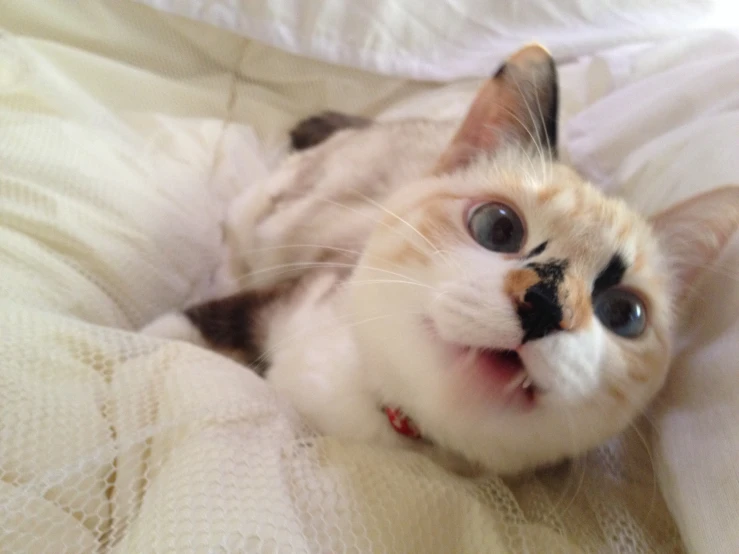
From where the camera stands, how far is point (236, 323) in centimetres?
120

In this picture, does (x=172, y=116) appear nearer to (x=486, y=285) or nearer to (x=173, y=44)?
(x=173, y=44)

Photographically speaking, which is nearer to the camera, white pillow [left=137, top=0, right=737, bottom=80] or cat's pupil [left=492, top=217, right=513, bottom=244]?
cat's pupil [left=492, top=217, right=513, bottom=244]

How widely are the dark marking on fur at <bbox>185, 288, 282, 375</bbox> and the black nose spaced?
666 mm

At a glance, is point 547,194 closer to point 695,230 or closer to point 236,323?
point 695,230

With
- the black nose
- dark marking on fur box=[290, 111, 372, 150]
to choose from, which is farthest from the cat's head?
dark marking on fur box=[290, 111, 372, 150]

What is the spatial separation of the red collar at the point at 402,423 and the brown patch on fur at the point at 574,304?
283 millimetres

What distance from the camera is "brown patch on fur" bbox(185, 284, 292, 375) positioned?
1.16 metres

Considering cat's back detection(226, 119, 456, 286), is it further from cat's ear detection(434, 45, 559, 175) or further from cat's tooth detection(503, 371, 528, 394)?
cat's tooth detection(503, 371, 528, 394)

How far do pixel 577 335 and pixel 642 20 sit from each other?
51.3 inches

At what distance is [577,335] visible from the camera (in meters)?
0.62

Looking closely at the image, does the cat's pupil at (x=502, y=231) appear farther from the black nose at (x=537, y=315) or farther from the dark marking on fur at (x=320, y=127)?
the dark marking on fur at (x=320, y=127)

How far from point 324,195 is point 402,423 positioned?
0.85 metres

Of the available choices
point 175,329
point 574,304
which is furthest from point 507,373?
point 175,329

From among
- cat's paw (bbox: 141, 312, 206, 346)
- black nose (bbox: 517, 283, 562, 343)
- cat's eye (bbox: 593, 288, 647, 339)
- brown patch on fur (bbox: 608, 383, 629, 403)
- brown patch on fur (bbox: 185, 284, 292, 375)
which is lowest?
brown patch on fur (bbox: 185, 284, 292, 375)
